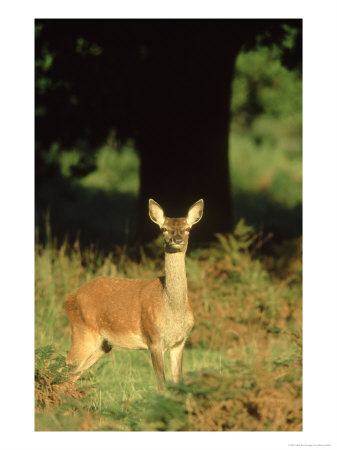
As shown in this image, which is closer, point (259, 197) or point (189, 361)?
point (189, 361)

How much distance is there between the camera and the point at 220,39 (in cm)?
1258

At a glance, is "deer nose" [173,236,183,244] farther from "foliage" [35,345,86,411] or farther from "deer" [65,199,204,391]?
"foliage" [35,345,86,411]

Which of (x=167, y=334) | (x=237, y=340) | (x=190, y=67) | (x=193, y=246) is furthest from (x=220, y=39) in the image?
(x=167, y=334)

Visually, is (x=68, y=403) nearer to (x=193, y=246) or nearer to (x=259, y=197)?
(x=193, y=246)

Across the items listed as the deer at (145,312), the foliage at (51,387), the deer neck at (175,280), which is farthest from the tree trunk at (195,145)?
the foliage at (51,387)

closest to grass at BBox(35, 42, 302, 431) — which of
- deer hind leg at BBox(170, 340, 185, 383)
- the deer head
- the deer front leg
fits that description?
the deer front leg

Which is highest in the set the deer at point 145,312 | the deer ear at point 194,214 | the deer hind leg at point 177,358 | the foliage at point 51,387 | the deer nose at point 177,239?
the deer ear at point 194,214

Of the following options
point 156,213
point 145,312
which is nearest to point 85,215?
point 145,312

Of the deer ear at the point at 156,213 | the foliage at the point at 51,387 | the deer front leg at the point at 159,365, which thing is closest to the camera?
the foliage at the point at 51,387

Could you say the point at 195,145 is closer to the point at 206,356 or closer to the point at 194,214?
the point at 206,356

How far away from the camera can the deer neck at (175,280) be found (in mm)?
7805

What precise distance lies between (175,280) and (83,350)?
1.26 m

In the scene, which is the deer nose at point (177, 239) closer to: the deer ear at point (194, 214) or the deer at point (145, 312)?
the deer at point (145, 312)

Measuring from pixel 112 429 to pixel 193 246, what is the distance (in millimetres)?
5738
